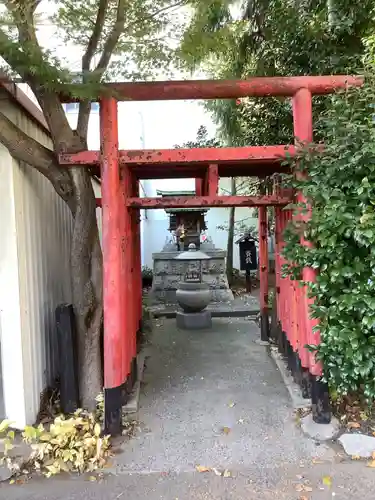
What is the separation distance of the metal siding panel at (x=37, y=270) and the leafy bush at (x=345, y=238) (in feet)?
8.34

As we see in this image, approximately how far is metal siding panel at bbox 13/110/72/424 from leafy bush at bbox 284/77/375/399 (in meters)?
2.54

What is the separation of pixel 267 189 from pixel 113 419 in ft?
13.7

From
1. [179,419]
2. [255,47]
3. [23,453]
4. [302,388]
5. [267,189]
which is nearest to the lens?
[23,453]

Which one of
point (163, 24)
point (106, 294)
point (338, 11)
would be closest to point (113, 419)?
point (106, 294)

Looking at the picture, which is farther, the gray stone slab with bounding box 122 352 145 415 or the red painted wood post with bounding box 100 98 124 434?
the gray stone slab with bounding box 122 352 145 415

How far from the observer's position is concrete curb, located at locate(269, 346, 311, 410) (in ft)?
14.0

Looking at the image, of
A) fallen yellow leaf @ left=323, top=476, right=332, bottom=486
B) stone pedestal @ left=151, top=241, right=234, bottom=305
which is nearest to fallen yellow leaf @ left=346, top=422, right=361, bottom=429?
fallen yellow leaf @ left=323, top=476, right=332, bottom=486

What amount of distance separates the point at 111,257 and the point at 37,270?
0.90m

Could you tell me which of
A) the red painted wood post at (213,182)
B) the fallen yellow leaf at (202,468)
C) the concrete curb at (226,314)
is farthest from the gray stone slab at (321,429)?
the concrete curb at (226,314)

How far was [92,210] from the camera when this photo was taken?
166 inches

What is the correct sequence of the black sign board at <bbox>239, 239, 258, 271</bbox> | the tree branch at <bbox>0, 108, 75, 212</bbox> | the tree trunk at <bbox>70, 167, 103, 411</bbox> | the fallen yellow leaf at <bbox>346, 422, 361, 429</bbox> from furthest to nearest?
the black sign board at <bbox>239, 239, 258, 271</bbox>, the tree trunk at <bbox>70, 167, 103, 411</bbox>, the fallen yellow leaf at <bbox>346, 422, 361, 429</bbox>, the tree branch at <bbox>0, 108, 75, 212</bbox>

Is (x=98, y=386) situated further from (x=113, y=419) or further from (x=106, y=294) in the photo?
(x=106, y=294)

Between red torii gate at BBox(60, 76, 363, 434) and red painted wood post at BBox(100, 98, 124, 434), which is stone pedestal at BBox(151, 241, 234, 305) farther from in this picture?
red painted wood post at BBox(100, 98, 124, 434)

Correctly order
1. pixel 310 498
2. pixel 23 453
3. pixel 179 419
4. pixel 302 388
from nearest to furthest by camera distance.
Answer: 1. pixel 310 498
2. pixel 23 453
3. pixel 179 419
4. pixel 302 388
